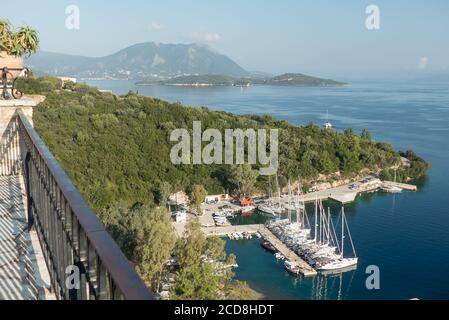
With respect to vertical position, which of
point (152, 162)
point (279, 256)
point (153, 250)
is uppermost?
point (152, 162)

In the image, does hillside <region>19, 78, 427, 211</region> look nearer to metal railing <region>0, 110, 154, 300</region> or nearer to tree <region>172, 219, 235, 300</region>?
tree <region>172, 219, 235, 300</region>

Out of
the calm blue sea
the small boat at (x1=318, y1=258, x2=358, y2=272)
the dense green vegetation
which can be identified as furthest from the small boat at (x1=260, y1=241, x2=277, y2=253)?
the dense green vegetation

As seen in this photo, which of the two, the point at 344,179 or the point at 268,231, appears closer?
the point at 268,231

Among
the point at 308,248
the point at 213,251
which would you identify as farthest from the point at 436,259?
the point at 213,251
